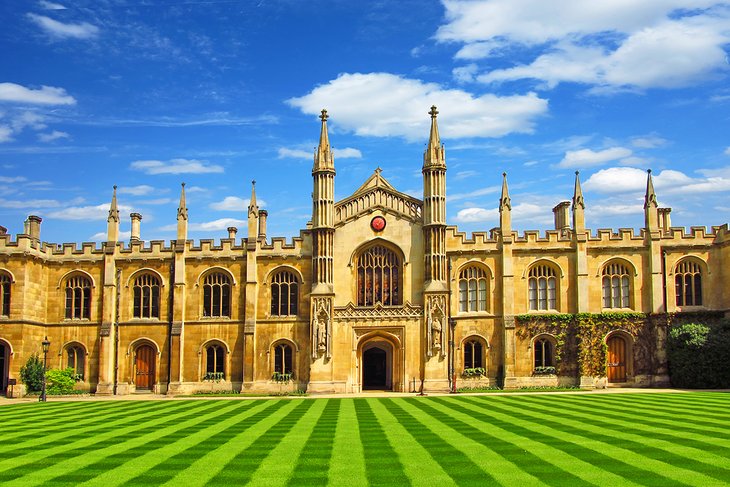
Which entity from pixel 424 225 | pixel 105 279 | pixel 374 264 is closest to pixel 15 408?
pixel 105 279

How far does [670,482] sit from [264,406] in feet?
64.4

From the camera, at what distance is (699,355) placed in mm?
37906

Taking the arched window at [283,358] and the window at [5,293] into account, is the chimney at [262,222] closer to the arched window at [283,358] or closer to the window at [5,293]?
the arched window at [283,358]

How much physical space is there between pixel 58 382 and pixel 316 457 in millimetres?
31145

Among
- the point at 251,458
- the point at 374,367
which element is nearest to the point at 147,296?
the point at 374,367

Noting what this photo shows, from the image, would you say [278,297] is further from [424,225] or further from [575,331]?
[575,331]

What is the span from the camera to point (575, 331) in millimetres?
41000

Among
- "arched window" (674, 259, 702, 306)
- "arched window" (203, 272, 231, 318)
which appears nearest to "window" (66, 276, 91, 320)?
"arched window" (203, 272, 231, 318)

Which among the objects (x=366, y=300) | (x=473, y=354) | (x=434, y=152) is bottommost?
(x=473, y=354)

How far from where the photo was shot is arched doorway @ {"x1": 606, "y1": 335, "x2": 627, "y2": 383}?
4091cm

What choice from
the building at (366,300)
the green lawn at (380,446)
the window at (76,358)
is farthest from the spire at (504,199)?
the window at (76,358)

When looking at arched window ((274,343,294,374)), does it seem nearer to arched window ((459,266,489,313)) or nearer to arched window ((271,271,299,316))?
arched window ((271,271,299,316))

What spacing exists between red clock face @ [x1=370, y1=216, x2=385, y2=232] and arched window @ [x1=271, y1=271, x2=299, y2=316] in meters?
5.62

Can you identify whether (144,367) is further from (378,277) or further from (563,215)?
(563,215)
